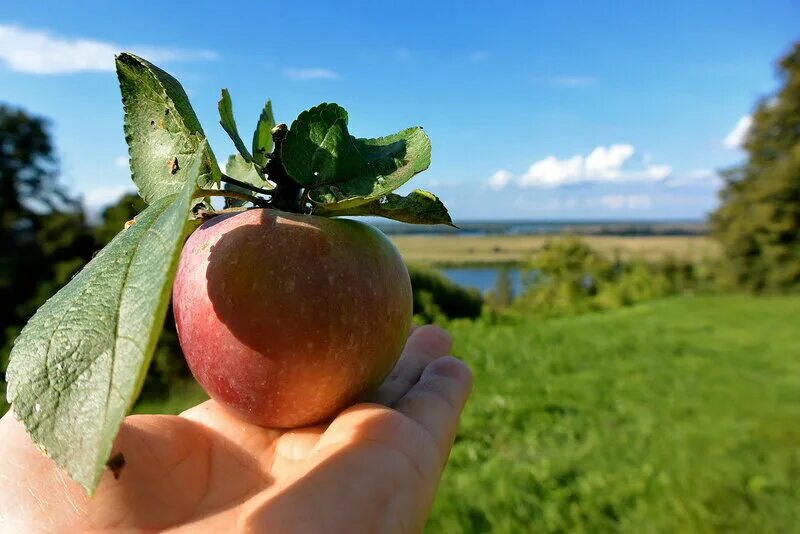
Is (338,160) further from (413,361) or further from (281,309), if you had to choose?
(413,361)

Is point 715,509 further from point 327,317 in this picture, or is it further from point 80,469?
point 80,469

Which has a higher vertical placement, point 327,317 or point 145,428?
point 327,317

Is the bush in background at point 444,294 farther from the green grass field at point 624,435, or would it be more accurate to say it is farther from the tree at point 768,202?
the tree at point 768,202

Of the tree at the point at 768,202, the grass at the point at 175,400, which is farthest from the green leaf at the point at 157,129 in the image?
the tree at the point at 768,202

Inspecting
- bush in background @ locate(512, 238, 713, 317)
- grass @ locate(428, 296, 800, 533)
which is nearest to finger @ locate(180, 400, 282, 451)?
grass @ locate(428, 296, 800, 533)

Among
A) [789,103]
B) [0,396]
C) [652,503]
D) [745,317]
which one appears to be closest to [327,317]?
[652,503]

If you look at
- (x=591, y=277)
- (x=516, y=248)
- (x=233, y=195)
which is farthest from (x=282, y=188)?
(x=516, y=248)

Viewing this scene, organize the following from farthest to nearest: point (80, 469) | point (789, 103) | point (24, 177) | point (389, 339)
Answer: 1. point (789, 103)
2. point (24, 177)
3. point (389, 339)
4. point (80, 469)
